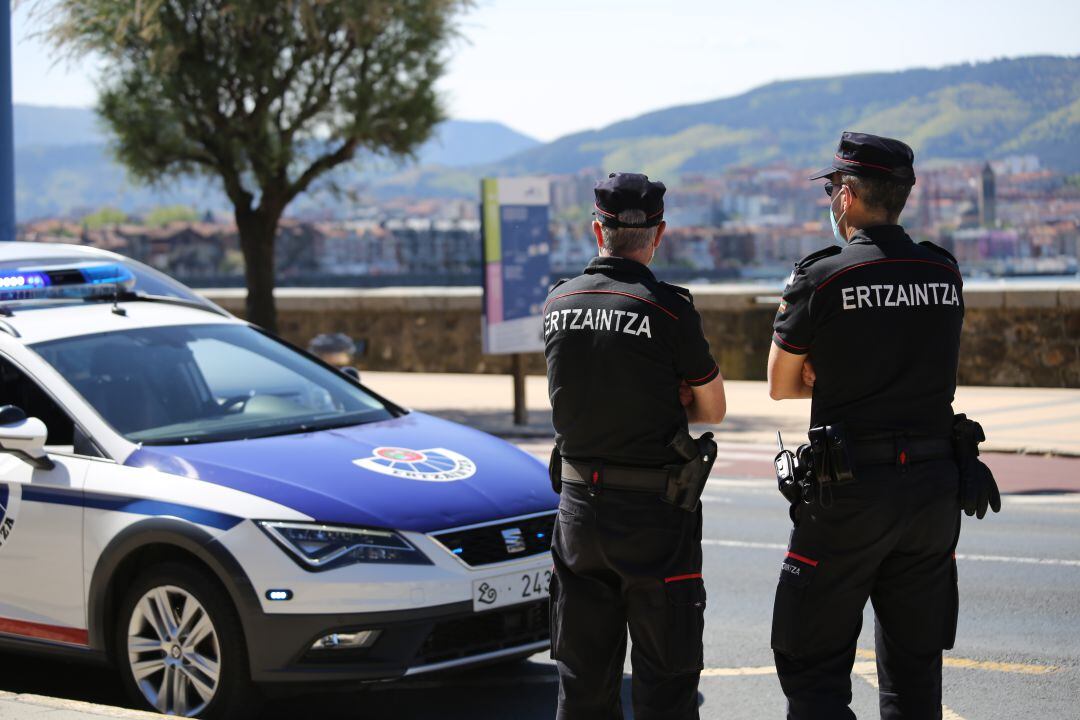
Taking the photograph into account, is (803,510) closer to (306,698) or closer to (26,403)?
(306,698)

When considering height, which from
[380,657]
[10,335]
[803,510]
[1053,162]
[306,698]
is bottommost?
[306,698]

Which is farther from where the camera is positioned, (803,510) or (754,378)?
(754,378)

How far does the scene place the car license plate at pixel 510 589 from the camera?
5.18m

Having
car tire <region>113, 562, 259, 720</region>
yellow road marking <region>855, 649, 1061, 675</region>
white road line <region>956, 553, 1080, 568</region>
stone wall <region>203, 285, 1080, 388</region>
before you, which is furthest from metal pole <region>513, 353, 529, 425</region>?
car tire <region>113, 562, 259, 720</region>

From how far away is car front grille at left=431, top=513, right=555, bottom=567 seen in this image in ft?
17.1

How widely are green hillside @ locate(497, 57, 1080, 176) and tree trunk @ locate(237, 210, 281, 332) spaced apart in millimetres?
4973

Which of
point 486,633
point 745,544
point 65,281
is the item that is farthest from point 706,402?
point 745,544

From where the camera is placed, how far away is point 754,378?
20234 mm

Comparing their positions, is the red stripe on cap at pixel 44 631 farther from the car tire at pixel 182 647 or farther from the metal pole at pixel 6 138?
the metal pole at pixel 6 138

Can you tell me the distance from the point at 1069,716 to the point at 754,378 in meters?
14.9

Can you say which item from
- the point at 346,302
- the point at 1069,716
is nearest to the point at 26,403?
the point at 1069,716

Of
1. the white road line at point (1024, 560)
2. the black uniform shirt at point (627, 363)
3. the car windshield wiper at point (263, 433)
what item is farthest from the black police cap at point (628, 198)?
the white road line at point (1024, 560)

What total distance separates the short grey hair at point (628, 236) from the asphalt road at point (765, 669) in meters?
1.90

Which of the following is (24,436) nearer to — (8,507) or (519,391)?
(8,507)
